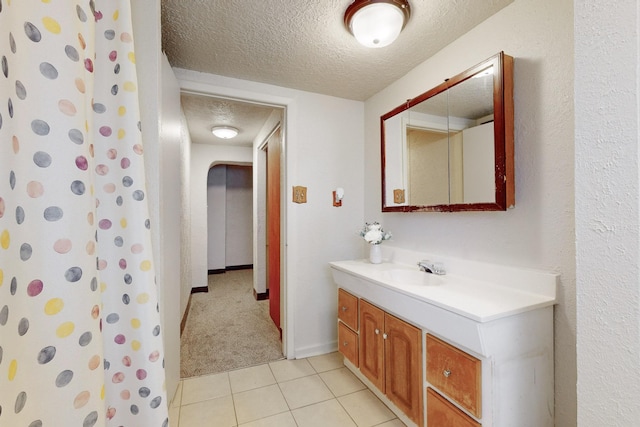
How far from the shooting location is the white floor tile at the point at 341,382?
1.86 metres

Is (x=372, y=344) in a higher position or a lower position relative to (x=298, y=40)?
lower

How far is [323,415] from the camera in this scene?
5.32ft

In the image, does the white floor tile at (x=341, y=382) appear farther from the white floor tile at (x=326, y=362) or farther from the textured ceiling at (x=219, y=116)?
the textured ceiling at (x=219, y=116)

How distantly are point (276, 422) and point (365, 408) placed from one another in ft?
1.82

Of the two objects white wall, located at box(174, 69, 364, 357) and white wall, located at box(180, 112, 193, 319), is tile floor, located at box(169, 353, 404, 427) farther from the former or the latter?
white wall, located at box(180, 112, 193, 319)

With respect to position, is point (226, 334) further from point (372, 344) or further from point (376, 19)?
point (376, 19)

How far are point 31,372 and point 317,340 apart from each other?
2175 millimetres

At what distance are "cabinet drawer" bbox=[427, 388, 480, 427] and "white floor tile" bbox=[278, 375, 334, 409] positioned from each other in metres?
0.74

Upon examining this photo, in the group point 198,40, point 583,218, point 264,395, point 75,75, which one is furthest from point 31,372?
point 198,40

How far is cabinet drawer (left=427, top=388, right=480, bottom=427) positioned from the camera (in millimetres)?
1124

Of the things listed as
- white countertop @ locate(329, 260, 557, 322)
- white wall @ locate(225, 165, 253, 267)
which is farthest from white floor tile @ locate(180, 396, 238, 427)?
white wall @ locate(225, 165, 253, 267)

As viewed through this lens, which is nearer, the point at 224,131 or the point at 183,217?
the point at 183,217

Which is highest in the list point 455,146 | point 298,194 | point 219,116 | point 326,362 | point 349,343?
point 219,116

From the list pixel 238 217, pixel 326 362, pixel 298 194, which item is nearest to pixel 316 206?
pixel 298 194
